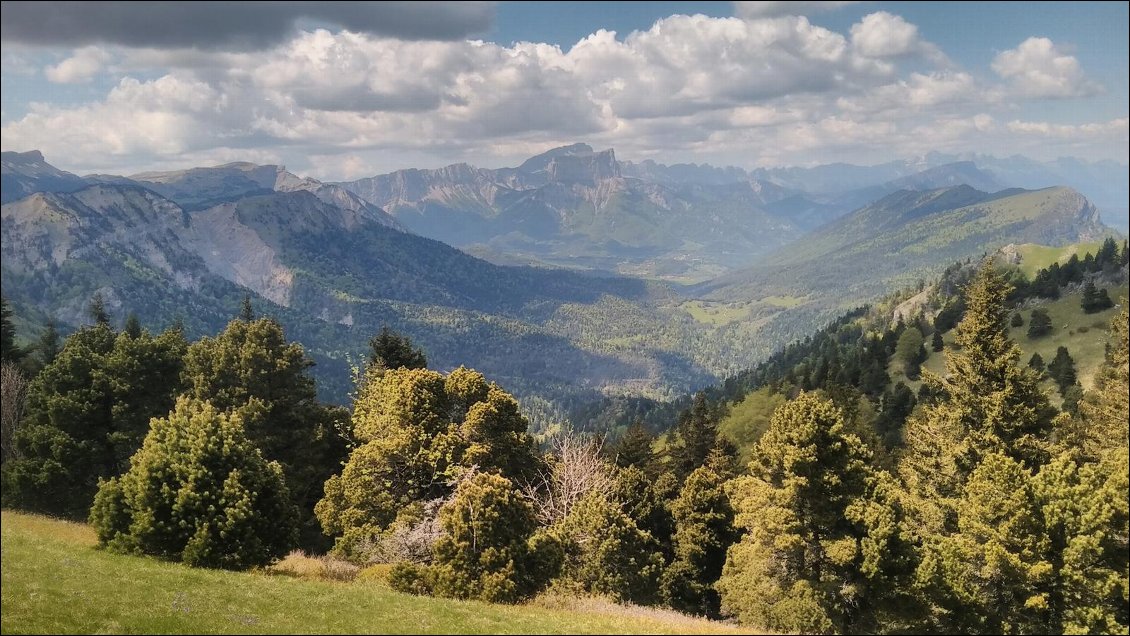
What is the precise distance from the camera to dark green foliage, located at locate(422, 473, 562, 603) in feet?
111

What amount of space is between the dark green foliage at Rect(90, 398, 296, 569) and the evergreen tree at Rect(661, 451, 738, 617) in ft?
87.6

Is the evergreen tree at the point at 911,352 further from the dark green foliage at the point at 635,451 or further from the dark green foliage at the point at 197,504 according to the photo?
the dark green foliage at the point at 197,504

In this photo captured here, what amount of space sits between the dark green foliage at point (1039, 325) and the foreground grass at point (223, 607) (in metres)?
133

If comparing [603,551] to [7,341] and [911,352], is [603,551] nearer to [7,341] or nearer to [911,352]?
[7,341]

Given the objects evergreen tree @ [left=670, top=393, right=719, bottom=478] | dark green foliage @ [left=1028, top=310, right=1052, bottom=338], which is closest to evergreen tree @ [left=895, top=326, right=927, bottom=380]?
dark green foliage @ [left=1028, top=310, right=1052, bottom=338]

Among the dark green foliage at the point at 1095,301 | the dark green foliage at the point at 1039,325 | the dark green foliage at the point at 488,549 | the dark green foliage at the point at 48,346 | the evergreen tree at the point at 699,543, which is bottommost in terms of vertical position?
the evergreen tree at the point at 699,543

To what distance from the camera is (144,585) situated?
86.9 ft

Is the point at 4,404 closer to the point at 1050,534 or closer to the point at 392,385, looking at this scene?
the point at 392,385

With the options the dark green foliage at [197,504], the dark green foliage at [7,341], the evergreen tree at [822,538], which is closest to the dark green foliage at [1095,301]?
the evergreen tree at [822,538]

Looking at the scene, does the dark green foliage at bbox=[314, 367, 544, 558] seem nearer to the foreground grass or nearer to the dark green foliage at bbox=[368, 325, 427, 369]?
the foreground grass

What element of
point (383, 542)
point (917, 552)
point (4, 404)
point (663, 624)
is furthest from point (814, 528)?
point (4, 404)

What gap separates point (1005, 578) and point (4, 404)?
2994 inches

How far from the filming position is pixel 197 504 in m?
34.4

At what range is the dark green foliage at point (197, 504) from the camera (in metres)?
34.1
